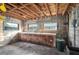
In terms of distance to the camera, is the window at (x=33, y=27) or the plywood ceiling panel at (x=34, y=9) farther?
the window at (x=33, y=27)

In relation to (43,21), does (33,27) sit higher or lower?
lower

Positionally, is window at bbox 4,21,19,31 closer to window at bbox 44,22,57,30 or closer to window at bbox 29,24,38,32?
window at bbox 29,24,38,32

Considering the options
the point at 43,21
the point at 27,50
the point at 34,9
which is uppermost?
the point at 34,9

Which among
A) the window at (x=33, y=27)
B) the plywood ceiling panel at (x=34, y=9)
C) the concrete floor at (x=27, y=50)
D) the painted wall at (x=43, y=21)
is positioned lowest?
the concrete floor at (x=27, y=50)

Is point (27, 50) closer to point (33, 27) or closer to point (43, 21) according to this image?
point (33, 27)

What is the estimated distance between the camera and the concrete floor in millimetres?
1829

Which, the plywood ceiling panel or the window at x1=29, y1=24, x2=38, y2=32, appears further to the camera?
the window at x1=29, y1=24, x2=38, y2=32

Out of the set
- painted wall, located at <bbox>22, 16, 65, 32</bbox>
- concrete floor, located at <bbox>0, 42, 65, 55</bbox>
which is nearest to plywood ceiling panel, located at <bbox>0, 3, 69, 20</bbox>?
painted wall, located at <bbox>22, 16, 65, 32</bbox>

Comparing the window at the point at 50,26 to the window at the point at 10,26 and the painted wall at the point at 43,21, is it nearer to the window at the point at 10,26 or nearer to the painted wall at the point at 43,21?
the painted wall at the point at 43,21

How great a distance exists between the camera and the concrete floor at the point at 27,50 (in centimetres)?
183

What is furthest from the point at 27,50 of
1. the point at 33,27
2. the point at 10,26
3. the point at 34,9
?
the point at 34,9

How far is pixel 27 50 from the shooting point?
186 cm

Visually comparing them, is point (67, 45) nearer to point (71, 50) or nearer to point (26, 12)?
point (71, 50)

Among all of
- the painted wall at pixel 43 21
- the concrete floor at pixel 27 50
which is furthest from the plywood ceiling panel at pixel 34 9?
the concrete floor at pixel 27 50
